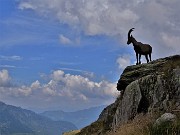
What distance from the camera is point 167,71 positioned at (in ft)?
72.8

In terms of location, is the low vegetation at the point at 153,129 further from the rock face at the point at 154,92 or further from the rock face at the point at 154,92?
the rock face at the point at 154,92

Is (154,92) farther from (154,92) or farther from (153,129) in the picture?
(153,129)

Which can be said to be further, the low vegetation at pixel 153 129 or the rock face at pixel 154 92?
the rock face at pixel 154 92

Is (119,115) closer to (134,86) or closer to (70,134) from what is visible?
(134,86)

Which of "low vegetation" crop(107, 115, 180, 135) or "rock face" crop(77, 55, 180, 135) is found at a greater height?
"rock face" crop(77, 55, 180, 135)

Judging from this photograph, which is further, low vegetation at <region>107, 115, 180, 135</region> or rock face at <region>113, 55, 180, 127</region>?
rock face at <region>113, 55, 180, 127</region>

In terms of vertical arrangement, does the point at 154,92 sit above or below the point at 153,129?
above

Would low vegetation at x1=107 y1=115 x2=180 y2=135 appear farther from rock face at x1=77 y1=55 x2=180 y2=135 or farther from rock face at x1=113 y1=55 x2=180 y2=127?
rock face at x1=113 y1=55 x2=180 y2=127

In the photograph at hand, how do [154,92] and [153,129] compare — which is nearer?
[153,129]

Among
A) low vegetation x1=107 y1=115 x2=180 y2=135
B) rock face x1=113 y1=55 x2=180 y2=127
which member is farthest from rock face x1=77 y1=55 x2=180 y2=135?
low vegetation x1=107 y1=115 x2=180 y2=135

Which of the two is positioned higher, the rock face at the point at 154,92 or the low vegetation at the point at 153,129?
the rock face at the point at 154,92

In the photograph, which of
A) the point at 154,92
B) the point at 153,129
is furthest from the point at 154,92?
the point at 153,129

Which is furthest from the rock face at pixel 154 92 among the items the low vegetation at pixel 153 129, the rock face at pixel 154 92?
the low vegetation at pixel 153 129

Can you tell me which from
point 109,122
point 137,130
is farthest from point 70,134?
point 137,130
